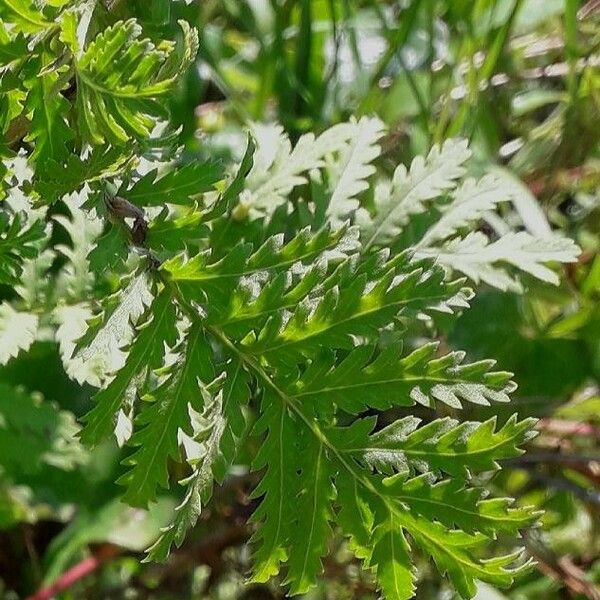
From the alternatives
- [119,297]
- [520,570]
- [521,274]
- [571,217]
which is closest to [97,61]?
[119,297]

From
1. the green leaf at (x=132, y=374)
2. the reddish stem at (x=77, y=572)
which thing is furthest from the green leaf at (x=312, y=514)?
the reddish stem at (x=77, y=572)

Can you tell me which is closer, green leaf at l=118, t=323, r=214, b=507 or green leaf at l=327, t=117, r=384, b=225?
green leaf at l=118, t=323, r=214, b=507

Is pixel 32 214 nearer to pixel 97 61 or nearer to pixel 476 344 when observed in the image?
pixel 97 61

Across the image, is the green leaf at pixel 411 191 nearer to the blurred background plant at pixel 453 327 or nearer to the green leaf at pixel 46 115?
the blurred background plant at pixel 453 327

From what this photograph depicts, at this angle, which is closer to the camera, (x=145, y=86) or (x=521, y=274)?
(x=145, y=86)

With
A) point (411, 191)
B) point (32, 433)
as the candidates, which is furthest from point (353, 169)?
point (32, 433)

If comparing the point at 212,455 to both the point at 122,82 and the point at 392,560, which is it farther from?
the point at 122,82

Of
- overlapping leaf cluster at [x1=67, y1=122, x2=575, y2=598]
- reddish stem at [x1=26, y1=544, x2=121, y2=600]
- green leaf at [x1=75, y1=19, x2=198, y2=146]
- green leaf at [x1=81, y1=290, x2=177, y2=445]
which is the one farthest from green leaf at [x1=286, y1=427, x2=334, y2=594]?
reddish stem at [x1=26, y1=544, x2=121, y2=600]

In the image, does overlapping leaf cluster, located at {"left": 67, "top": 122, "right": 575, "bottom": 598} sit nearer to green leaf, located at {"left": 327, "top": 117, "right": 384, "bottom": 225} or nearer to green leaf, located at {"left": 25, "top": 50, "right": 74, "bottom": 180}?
green leaf, located at {"left": 25, "top": 50, "right": 74, "bottom": 180}
